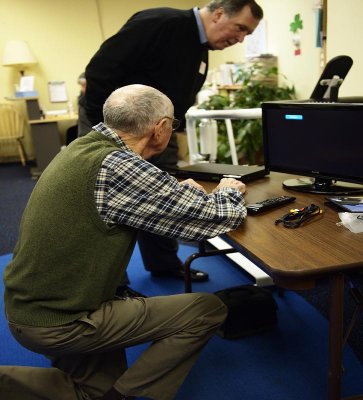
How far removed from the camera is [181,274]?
8.05 ft

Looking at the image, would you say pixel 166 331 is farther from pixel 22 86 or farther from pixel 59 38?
pixel 59 38

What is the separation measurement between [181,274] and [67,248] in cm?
135

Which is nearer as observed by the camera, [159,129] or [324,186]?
[159,129]

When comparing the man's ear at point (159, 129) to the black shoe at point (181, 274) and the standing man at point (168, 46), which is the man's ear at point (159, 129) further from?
the black shoe at point (181, 274)

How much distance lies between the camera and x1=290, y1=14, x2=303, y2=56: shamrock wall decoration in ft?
12.4

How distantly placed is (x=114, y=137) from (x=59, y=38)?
561cm

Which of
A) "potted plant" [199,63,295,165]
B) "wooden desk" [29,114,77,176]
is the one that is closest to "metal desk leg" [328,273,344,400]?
"potted plant" [199,63,295,165]

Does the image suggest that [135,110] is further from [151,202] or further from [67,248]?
[67,248]

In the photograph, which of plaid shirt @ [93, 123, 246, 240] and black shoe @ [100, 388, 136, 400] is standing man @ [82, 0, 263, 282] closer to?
plaid shirt @ [93, 123, 246, 240]

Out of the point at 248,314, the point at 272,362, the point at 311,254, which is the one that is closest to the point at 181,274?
the point at 248,314

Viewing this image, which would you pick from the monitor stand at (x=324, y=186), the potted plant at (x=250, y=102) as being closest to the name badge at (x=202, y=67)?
the monitor stand at (x=324, y=186)

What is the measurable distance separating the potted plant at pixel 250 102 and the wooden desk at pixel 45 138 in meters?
2.25

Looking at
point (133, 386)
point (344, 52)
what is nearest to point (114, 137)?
point (133, 386)

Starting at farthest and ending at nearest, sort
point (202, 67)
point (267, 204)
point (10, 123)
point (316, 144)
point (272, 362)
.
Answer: point (10, 123) < point (202, 67) < point (272, 362) < point (316, 144) < point (267, 204)
